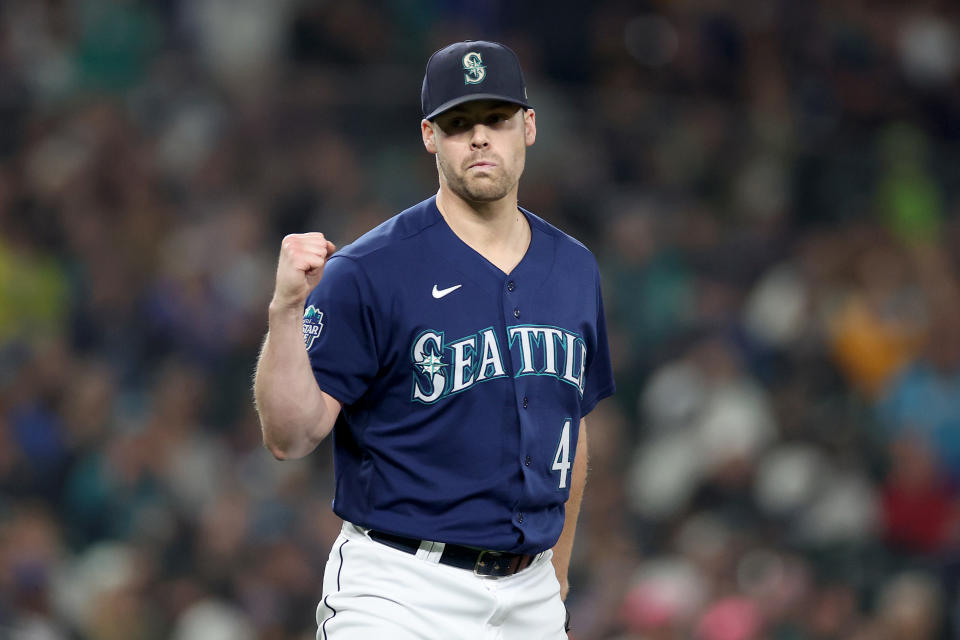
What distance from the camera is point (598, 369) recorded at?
13.3ft

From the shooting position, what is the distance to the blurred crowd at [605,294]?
25.7 feet

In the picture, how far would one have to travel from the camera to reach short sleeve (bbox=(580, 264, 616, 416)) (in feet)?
13.1

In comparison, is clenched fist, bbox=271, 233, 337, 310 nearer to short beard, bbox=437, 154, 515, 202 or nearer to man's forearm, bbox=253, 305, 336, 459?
man's forearm, bbox=253, 305, 336, 459

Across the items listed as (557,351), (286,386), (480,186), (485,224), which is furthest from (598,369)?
(286,386)

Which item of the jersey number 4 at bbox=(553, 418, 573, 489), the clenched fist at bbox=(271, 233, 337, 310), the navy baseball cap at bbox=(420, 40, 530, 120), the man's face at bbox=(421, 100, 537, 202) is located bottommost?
the jersey number 4 at bbox=(553, 418, 573, 489)

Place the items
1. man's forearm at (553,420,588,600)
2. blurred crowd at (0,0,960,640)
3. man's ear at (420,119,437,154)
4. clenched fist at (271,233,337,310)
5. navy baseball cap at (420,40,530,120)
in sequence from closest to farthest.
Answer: clenched fist at (271,233,337,310) → navy baseball cap at (420,40,530,120) → man's ear at (420,119,437,154) → man's forearm at (553,420,588,600) → blurred crowd at (0,0,960,640)

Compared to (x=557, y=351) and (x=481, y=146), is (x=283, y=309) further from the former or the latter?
(x=557, y=351)

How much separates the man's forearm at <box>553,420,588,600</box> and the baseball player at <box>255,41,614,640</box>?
235mm

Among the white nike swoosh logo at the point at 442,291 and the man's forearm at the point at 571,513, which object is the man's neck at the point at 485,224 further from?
the man's forearm at the point at 571,513

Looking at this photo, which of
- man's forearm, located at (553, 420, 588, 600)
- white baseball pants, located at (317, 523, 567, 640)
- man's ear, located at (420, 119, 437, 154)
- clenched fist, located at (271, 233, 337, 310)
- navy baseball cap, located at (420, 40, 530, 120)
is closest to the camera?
clenched fist, located at (271, 233, 337, 310)

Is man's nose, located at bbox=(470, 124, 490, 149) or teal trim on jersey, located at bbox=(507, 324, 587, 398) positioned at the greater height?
man's nose, located at bbox=(470, 124, 490, 149)

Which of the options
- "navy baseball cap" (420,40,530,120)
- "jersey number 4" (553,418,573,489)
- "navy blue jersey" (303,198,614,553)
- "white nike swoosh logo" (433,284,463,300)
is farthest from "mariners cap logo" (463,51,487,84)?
"jersey number 4" (553,418,573,489)

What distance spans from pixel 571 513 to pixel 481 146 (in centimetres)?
108

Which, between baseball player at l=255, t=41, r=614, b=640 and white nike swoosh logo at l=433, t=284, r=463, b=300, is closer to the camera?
baseball player at l=255, t=41, r=614, b=640
